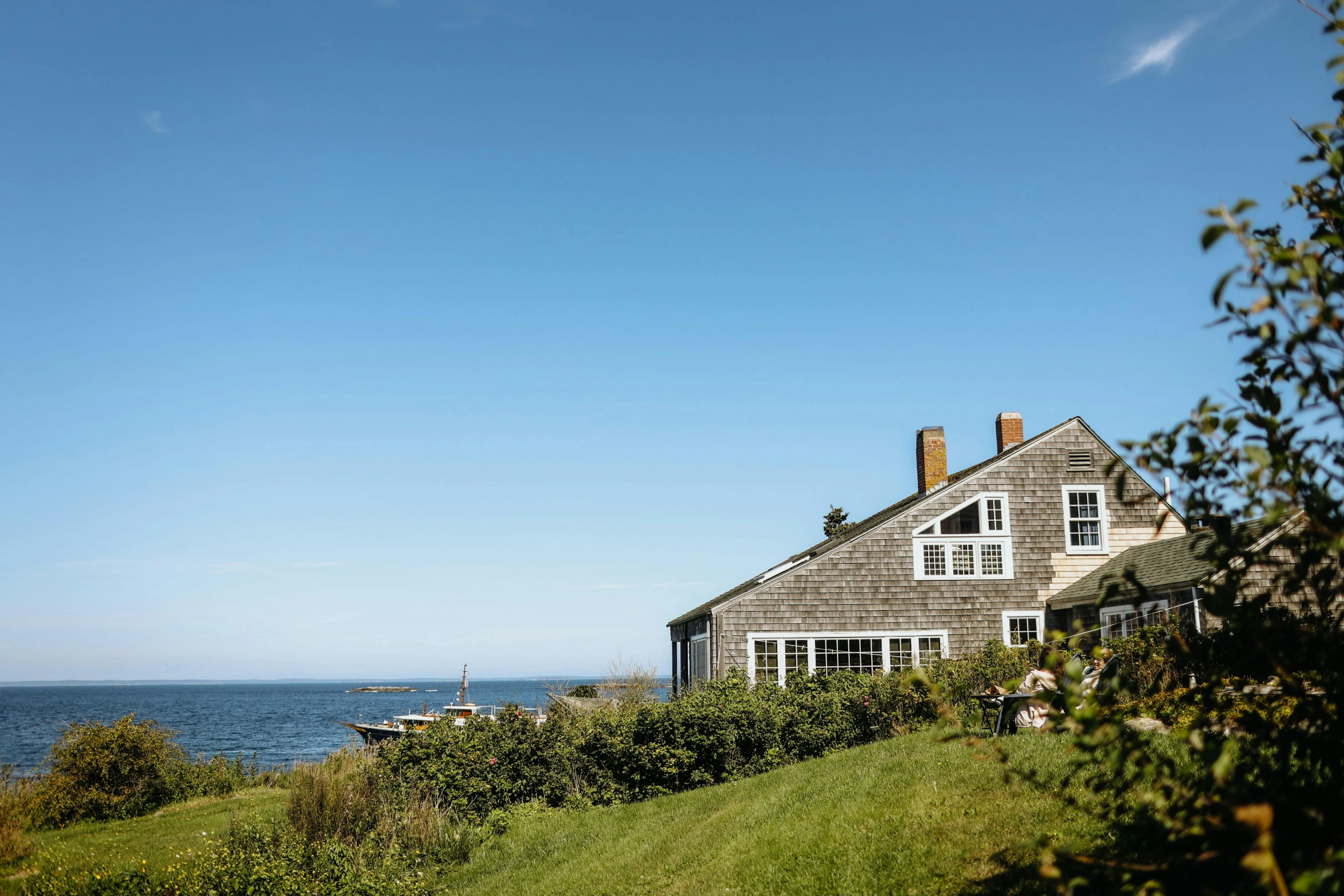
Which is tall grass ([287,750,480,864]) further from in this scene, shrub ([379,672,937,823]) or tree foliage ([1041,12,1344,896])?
tree foliage ([1041,12,1344,896])

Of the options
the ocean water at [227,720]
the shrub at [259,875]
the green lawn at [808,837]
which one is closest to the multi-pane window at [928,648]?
the green lawn at [808,837]

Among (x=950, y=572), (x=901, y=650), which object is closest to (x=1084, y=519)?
(x=950, y=572)

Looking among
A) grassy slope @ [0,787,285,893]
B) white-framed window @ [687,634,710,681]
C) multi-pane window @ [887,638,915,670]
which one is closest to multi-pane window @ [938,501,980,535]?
multi-pane window @ [887,638,915,670]

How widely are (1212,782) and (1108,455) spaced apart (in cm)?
2392

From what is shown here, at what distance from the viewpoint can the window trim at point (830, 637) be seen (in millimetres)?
23688

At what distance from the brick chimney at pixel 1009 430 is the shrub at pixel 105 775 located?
2436 cm

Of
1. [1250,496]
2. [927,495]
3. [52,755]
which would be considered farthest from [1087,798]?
[52,755]

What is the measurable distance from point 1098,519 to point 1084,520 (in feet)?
1.21

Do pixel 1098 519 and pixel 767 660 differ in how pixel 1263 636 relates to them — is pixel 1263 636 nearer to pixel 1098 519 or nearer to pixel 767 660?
pixel 767 660

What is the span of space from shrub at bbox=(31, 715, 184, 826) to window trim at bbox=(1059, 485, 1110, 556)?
23803 millimetres

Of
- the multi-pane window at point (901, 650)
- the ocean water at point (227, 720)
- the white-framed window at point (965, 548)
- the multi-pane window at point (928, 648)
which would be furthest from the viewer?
the ocean water at point (227, 720)

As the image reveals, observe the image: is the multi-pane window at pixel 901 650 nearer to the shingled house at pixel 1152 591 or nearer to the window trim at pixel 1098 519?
the shingled house at pixel 1152 591

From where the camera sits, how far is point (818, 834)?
10680 mm

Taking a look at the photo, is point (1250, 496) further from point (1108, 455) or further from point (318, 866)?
point (1108, 455)
